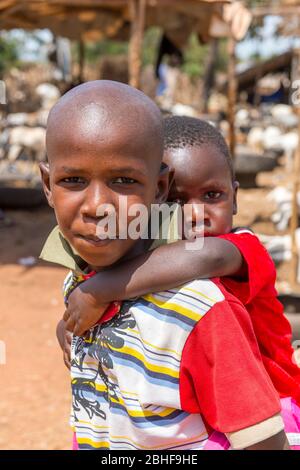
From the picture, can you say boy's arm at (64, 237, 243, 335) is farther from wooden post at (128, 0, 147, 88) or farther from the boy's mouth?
wooden post at (128, 0, 147, 88)

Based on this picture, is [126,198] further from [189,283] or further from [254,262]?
[254,262]

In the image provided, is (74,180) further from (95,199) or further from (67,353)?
(67,353)

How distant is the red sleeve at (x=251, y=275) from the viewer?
4.14 feet

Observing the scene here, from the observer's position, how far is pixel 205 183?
1443 mm

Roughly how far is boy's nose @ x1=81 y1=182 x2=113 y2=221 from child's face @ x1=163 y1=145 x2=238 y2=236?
1.06 ft

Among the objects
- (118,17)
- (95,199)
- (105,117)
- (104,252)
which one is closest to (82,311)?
(104,252)

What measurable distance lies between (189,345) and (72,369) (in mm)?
342

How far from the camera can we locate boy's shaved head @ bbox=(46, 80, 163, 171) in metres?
1.13

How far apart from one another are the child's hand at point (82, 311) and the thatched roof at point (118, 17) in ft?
20.7

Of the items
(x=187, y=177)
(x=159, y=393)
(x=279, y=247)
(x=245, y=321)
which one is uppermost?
(x=187, y=177)

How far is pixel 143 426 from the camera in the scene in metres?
1.19

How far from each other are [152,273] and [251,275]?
0.22 meters

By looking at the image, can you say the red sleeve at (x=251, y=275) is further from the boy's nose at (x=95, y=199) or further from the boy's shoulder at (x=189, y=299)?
the boy's nose at (x=95, y=199)
